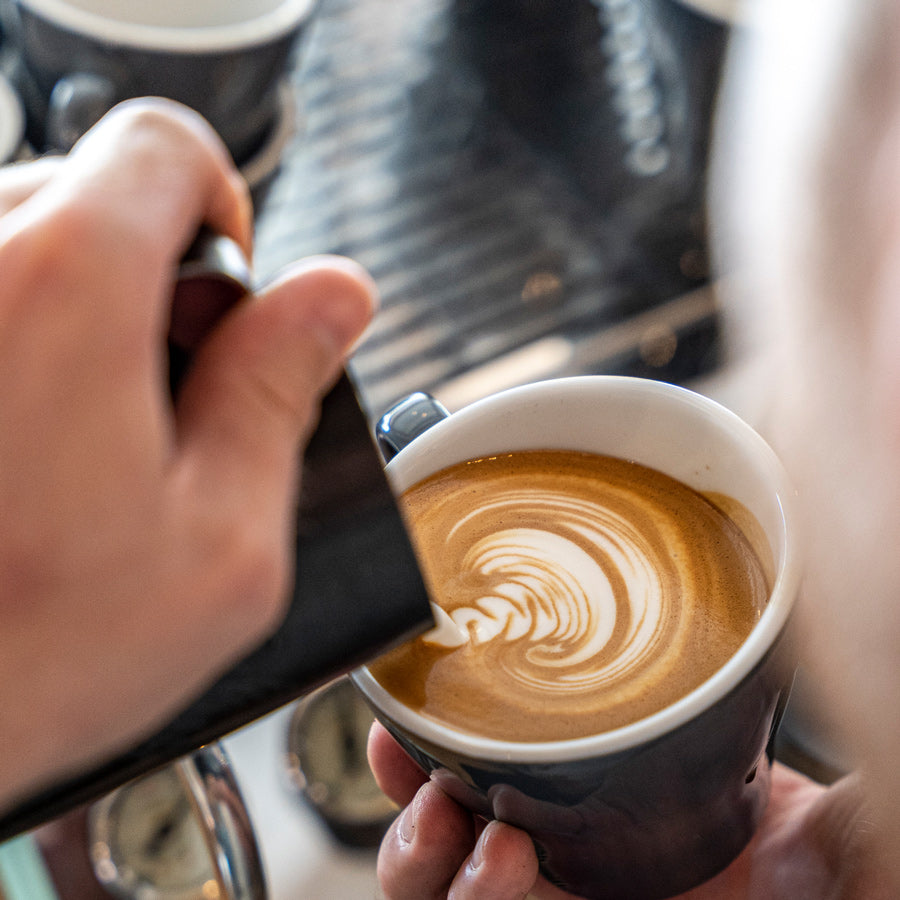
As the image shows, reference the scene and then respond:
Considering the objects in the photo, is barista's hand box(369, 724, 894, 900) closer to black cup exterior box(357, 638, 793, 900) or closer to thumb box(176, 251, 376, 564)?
black cup exterior box(357, 638, 793, 900)

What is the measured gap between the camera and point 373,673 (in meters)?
0.43

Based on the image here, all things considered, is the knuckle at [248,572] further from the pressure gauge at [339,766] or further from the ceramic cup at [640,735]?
the pressure gauge at [339,766]

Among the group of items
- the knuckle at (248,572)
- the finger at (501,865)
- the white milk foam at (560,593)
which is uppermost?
the knuckle at (248,572)

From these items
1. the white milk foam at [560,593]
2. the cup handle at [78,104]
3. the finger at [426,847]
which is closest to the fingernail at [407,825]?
the finger at [426,847]

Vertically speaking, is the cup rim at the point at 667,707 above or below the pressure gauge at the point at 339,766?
above

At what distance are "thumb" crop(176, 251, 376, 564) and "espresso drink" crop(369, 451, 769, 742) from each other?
175mm

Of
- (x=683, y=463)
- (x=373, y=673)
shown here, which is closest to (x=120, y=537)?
(x=373, y=673)

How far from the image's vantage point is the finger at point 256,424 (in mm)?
269

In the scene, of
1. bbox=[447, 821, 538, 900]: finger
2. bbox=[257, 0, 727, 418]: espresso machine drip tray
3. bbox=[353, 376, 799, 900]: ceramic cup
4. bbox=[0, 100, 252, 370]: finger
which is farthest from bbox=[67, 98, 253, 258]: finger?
bbox=[257, 0, 727, 418]: espresso machine drip tray

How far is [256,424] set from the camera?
0.28 meters

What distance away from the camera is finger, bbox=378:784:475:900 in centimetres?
48

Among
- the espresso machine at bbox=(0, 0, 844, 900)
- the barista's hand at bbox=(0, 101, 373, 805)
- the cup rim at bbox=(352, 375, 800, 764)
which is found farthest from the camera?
the espresso machine at bbox=(0, 0, 844, 900)

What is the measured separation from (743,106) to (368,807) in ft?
1.74

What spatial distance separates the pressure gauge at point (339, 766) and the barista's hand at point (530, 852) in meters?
0.16
